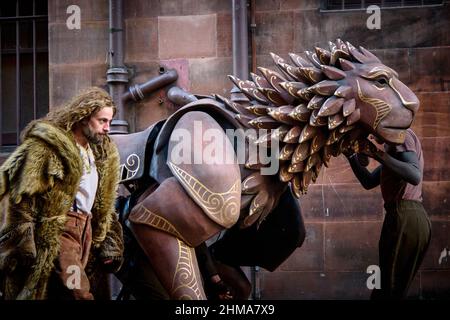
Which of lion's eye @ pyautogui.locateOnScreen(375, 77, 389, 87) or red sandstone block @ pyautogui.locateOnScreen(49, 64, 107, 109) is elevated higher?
red sandstone block @ pyautogui.locateOnScreen(49, 64, 107, 109)

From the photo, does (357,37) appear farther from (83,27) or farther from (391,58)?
(83,27)

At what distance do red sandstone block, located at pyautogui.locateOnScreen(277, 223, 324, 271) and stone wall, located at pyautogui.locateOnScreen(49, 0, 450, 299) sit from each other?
12mm

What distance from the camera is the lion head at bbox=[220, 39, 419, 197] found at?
8133 mm

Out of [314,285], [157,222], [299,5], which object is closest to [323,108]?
[157,222]

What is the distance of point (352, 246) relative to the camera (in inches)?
499

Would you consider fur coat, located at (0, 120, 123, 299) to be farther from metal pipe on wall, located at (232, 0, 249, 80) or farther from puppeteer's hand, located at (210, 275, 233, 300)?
metal pipe on wall, located at (232, 0, 249, 80)

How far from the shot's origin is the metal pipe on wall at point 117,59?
13125mm

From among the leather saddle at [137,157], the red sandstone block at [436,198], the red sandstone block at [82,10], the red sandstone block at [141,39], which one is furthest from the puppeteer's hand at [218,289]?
the red sandstone block at [82,10]

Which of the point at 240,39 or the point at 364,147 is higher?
the point at 240,39

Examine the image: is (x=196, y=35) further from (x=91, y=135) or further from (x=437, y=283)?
(x=91, y=135)

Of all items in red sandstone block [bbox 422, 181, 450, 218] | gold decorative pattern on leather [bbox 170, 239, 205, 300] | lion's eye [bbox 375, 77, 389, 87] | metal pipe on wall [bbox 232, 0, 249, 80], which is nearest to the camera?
gold decorative pattern on leather [bbox 170, 239, 205, 300]

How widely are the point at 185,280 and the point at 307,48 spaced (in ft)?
18.6

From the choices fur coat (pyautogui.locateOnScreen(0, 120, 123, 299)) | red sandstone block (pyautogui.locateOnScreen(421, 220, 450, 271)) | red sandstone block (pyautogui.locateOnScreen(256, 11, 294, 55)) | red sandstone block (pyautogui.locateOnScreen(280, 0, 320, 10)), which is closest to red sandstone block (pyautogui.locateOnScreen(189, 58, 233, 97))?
red sandstone block (pyautogui.locateOnScreen(256, 11, 294, 55))

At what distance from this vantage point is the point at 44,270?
7.36m
